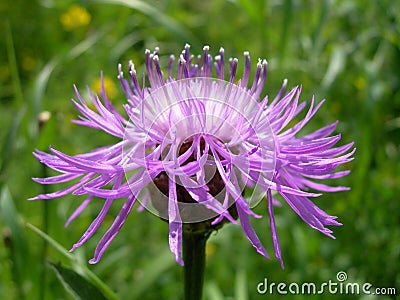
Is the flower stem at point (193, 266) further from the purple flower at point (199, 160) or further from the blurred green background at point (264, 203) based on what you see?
the blurred green background at point (264, 203)

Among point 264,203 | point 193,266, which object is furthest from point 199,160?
point 264,203

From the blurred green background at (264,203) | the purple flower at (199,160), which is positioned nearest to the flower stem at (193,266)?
the purple flower at (199,160)

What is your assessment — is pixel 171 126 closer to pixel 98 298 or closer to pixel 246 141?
pixel 246 141

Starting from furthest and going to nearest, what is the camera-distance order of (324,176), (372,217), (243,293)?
(372,217) → (243,293) → (324,176)

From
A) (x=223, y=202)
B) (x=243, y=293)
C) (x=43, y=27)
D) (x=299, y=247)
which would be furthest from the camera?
(x=43, y=27)

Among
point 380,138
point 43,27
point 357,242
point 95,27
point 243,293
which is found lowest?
point 243,293

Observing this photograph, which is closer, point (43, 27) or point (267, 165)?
point (267, 165)

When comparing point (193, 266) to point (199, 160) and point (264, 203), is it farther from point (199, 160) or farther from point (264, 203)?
point (264, 203)

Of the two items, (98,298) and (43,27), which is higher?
(43,27)

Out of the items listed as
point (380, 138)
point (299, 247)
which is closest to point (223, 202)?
point (299, 247)
